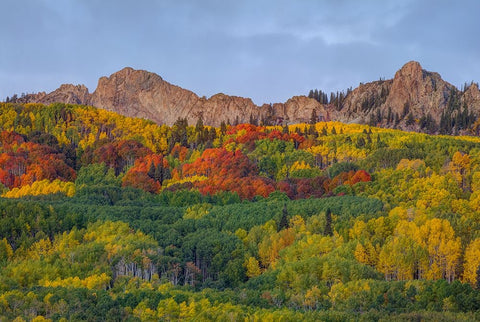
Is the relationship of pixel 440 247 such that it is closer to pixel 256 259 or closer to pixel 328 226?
pixel 328 226

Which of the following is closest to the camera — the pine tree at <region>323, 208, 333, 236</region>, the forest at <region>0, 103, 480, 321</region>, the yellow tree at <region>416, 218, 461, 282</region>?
the forest at <region>0, 103, 480, 321</region>

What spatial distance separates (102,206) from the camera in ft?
655

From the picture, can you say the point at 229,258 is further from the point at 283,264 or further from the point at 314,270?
the point at 314,270

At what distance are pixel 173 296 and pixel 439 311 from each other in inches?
1795

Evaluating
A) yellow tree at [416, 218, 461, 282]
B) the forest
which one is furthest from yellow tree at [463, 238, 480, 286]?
yellow tree at [416, 218, 461, 282]

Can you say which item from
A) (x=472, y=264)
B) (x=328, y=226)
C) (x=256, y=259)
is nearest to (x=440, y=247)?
(x=472, y=264)

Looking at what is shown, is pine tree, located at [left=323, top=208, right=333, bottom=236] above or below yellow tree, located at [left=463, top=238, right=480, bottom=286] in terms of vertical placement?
above

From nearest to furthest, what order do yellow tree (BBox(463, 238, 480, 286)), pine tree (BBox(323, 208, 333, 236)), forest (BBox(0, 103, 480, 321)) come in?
1. forest (BBox(0, 103, 480, 321))
2. yellow tree (BBox(463, 238, 480, 286))
3. pine tree (BBox(323, 208, 333, 236))

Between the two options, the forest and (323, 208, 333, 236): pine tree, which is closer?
the forest

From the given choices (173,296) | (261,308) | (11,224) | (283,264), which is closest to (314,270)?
(283,264)

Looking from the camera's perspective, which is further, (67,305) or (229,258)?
(229,258)

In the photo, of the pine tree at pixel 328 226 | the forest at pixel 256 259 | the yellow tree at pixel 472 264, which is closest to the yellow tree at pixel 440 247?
the forest at pixel 256 259

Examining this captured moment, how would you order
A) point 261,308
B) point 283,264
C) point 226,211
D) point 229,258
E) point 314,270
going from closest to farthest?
point 261,308
point 314,270
point 283,264
point 229,258
point 226,211

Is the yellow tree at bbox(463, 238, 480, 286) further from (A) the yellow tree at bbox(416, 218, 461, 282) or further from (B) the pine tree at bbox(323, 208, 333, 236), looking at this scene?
(B) the pine tree at bbox(323, 208, 333, 236)
